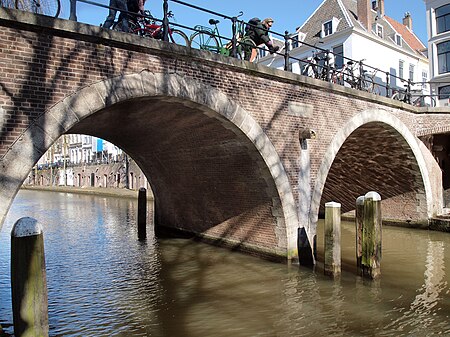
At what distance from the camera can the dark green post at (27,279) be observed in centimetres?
427

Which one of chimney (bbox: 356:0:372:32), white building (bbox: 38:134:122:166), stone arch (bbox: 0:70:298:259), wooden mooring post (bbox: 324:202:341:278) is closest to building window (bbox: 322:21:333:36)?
chimney (bbox: 356:0:372:32)

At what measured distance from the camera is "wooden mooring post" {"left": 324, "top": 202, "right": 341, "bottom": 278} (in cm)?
812

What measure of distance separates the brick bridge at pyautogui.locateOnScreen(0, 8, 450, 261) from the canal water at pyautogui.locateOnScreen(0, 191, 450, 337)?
149 centimetres

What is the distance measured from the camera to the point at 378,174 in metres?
15.6

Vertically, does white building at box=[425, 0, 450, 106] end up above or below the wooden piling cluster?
above

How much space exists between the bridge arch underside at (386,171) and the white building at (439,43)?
1165 cm

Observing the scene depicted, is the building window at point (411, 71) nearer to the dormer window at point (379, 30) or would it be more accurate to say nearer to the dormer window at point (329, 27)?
the dormer window at point (379, 30)

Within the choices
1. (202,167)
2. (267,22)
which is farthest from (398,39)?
(202,167)

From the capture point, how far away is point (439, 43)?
24.8 meters

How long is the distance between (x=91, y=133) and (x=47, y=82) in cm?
606

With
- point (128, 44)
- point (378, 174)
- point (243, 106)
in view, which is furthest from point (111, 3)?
point (378, 174)

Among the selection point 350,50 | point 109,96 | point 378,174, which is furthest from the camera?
point 350,50

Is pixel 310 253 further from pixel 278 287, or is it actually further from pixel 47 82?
pixel 47 82

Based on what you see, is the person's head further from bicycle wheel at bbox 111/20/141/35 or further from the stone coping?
bicycle wheel at bbox 111/20/141/35
